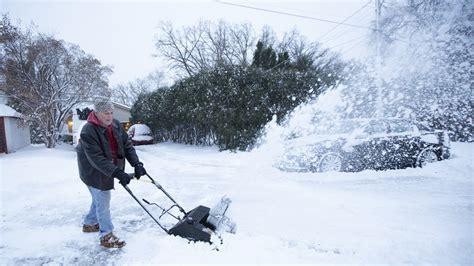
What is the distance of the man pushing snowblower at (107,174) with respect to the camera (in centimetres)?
324

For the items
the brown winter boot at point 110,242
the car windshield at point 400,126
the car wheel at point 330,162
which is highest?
the car windshield at point 400,126

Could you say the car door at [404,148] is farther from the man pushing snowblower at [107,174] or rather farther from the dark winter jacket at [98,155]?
the dark winter jacket at [98,155]

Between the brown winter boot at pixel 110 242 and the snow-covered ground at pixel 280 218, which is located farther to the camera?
the brown winter boot at pixel 110 242

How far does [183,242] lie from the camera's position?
3.42 metres

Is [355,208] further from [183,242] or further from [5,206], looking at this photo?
[5,206]

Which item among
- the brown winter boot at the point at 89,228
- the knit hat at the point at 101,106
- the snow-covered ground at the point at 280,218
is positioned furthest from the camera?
the brown winter boot at the point at 89,228

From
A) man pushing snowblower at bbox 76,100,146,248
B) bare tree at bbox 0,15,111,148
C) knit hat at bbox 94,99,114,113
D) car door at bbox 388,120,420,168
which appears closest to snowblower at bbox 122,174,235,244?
man pushing snowblower at bbox 76,100,146,248

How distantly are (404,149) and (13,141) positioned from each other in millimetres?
17089

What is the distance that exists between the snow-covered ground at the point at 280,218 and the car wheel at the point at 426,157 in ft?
0.75

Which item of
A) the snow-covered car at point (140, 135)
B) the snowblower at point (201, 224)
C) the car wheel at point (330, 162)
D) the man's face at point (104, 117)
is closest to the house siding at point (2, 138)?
the snow-covered car at point (140, 135)

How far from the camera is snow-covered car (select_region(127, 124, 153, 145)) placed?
17.0 m

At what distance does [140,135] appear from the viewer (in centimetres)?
1712

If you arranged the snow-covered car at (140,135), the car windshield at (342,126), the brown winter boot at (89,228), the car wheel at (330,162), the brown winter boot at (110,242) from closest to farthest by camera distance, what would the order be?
the brown winter boot at (110,242)
the brown winter boot at (89,228)
the car wheel at (330,162)
the car windshield at (342,126)
the snow-covered car at (140,135)

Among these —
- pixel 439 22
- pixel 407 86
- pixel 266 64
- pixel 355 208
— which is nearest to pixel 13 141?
pixel 266 64
